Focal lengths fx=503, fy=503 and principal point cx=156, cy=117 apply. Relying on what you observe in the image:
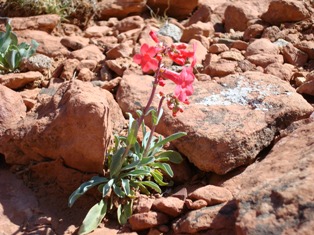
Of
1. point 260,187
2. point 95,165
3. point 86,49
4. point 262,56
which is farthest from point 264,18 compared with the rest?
point 260,187

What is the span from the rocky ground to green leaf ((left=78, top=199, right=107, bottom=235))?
0.10 m

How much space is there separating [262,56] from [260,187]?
89.1 inches

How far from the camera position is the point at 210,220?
2768 millimetres

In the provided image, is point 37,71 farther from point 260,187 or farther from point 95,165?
point 260,187

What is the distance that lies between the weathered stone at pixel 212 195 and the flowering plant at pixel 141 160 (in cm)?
29

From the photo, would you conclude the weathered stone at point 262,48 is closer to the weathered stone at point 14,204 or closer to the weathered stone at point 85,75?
the weathered stone at point 85,75

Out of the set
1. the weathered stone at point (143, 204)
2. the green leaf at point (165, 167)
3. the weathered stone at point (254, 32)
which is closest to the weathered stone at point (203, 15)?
the weathered stone at point (254, 32)

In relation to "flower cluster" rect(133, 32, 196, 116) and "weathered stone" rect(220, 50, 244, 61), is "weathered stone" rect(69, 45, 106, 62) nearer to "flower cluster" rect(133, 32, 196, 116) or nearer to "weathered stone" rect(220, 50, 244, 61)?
"weathered stone" rect(220, 50, 244, 61)

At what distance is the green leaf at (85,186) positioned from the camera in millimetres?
3113

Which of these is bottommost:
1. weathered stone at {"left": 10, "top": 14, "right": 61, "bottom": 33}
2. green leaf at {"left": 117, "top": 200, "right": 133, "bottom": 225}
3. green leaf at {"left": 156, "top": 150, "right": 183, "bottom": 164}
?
weathered stone at {"left": 10, "top": 14, "right": 61, "bottom": 33}

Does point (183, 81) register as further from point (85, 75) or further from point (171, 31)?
point (171, 31)

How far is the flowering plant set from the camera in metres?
3.03

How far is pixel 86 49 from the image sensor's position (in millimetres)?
5148

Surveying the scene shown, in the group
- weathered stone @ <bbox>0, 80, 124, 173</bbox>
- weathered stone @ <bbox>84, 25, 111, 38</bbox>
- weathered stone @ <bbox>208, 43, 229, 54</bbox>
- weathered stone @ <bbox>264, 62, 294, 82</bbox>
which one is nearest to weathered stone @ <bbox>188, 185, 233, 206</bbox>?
weathered stone @ <bbox>0, 80, 124, 173</bbox>
